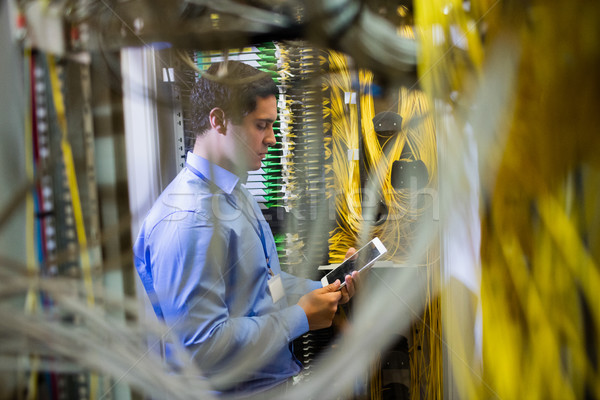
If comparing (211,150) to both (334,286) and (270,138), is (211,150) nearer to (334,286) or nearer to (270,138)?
(270,138)

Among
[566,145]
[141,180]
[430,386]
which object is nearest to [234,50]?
[141,180]

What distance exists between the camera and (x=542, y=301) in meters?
0.60

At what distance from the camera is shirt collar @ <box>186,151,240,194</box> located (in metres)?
0.63

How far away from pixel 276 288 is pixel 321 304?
83 millimetres

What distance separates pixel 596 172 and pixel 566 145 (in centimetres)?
6

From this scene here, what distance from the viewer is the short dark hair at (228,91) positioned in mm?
624

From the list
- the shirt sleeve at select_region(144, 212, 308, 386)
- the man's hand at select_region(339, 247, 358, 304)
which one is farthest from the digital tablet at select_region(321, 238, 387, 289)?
the shirt sleeve at select_region(144, 212, 308, 386)

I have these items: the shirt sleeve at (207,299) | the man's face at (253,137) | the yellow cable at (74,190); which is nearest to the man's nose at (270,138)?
the man's face at (253,137)

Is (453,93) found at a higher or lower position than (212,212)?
higher

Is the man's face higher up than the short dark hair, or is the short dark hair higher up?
the short dark hair

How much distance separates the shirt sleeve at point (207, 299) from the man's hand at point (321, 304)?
0.04m

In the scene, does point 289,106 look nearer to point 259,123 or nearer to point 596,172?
point 259,123

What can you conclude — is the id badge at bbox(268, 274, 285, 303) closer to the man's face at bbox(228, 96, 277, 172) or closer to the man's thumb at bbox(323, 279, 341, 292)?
the man's thumb at bbox(323, 279, 341, 292)

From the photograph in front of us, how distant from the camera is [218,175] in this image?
63cm
